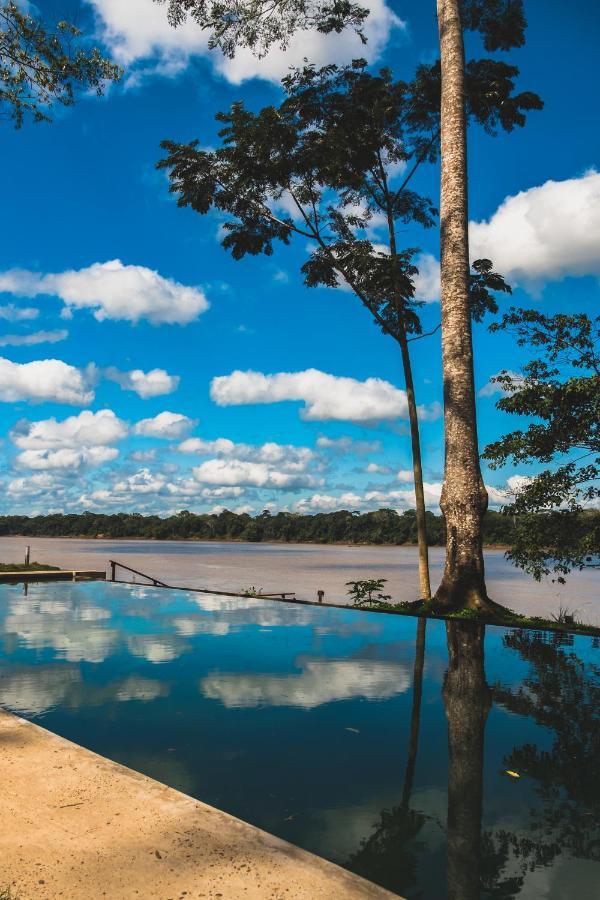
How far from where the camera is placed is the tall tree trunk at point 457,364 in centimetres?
1191

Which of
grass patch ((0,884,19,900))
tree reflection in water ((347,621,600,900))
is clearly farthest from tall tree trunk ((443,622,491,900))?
grass patch ((0,884,19,900))

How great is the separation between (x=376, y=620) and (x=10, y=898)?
8.98m

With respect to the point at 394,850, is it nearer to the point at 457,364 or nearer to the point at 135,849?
the point at 135,849

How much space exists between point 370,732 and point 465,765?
0.83 metres

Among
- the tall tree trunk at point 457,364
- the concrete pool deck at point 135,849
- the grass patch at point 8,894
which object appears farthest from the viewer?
the tall tree trunk at point 457,364

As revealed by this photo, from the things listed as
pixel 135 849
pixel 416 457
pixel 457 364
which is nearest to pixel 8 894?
pixel 135 849

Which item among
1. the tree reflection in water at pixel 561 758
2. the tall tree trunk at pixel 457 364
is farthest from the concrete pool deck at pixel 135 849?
the tall tree trunk at pixel 457 364

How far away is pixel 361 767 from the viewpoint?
4.04 metres

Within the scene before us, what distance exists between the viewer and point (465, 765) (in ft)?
13.4

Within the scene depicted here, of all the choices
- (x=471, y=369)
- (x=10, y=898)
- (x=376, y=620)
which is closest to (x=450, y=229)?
(x=471, y=369)

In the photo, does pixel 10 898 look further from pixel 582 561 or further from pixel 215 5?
pixel 215 5

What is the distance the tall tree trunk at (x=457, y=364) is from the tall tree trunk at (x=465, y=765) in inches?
159

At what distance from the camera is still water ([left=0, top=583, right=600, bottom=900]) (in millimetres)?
3051

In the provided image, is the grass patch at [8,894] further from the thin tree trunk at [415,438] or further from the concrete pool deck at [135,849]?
the thin tree trunk at [415,438]
